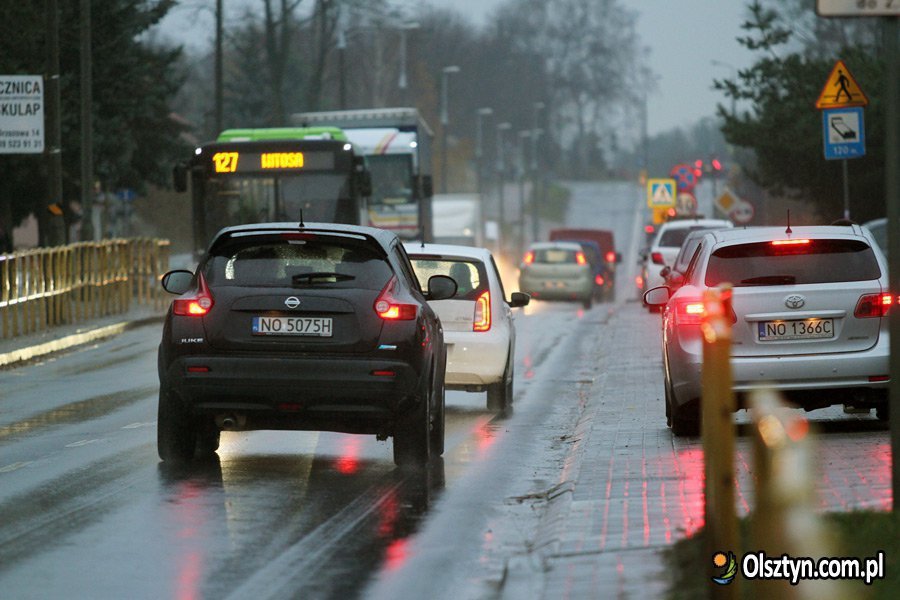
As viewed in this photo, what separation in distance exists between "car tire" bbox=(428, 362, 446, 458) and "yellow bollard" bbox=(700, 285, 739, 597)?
610 cm

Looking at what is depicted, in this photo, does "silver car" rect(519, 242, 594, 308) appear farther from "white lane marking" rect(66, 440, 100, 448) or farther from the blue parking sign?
"white lane marking" rect(66, 440, 100, 448)

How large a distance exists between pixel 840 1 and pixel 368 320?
14.7 feet

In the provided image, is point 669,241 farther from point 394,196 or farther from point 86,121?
point 86,121

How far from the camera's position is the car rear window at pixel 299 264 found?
12164 millimetres

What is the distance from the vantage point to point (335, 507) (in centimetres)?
1067

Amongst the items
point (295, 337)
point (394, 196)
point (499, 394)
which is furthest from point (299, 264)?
point (394, 196)

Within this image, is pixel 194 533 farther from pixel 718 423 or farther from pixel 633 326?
pixel 633 326

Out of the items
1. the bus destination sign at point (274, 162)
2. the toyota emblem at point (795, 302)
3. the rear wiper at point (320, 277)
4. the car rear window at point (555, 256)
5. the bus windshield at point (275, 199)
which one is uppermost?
the bus destination sign at point (274, 162)

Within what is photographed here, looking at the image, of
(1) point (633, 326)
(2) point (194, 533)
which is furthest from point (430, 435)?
(1) point (633, 326)

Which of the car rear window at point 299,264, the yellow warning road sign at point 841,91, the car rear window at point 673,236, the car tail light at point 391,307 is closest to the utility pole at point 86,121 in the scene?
the car rear window at point 673,236

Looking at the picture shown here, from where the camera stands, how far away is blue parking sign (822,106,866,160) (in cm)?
2373

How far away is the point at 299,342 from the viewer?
11992 millimetres

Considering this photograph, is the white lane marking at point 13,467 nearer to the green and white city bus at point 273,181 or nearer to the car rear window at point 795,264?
the car rear window at point 795,264

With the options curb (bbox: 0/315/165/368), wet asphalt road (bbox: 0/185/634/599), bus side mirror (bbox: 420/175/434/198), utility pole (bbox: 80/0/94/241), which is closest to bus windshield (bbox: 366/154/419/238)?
bus side mirror (bbox: 420/175/434/198)
